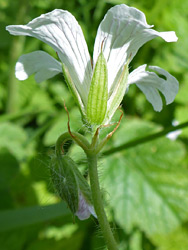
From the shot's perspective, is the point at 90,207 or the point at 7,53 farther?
the point at 7,53

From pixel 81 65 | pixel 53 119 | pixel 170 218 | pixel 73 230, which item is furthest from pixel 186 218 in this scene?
pixel 81 65

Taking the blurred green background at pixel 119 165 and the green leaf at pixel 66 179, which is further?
the blurred green background at pixel 119 165

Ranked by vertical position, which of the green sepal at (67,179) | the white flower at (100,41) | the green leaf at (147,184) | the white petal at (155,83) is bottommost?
the green leaf at (147,184)

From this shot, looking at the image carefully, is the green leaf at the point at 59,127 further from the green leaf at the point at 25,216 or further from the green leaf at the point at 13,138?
the green leaf at the point at 25,216

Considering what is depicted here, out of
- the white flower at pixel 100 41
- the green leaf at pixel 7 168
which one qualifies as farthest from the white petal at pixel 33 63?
the green leaf at pixel 7 168

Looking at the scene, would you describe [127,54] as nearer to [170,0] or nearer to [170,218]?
[170,218]
